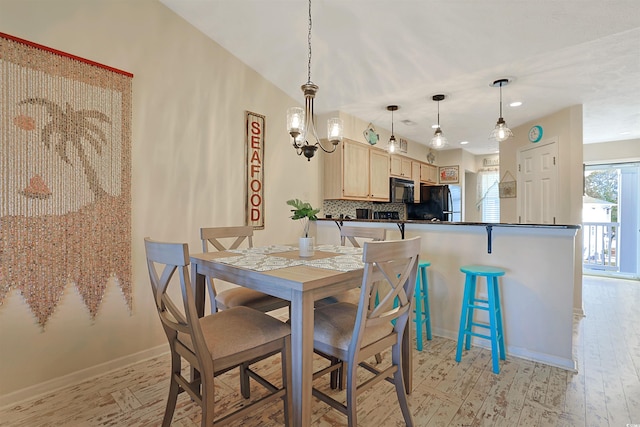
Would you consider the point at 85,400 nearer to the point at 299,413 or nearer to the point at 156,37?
the point at 299,413

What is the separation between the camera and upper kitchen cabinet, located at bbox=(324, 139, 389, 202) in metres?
3.98

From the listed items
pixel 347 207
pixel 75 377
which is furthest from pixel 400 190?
pixel 75 377

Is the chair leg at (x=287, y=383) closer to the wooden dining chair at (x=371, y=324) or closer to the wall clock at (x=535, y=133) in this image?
the wooden dining chair at (x=371, y=324)

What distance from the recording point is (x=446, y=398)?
191 cm

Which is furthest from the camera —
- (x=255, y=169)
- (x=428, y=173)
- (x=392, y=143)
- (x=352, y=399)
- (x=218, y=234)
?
(x=428, y=173)

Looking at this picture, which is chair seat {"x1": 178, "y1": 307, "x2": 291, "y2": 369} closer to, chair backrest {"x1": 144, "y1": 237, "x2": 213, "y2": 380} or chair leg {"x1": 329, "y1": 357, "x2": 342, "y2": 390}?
chair backrest {"x1": 144, "y1": 237, "x2": 213, "y2": 380}

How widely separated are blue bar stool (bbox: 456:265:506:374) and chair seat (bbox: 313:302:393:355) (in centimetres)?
103

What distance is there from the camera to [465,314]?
2408mm

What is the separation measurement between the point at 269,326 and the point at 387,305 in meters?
0.59

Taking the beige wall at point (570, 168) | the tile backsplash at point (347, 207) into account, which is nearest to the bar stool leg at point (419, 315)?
the tile backsplash at point (347, 207)

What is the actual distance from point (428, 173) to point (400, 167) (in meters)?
1.28

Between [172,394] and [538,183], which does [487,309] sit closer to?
[172,394]

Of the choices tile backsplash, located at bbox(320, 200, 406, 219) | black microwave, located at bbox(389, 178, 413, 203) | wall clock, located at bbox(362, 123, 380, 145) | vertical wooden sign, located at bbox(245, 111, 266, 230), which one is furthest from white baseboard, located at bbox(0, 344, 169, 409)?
black microwave, located at bbox(389, 178, 413, 203)

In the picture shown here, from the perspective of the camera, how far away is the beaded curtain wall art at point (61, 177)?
1.85m
